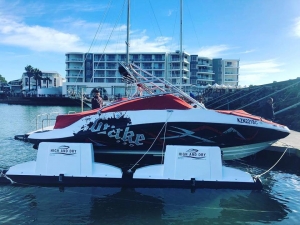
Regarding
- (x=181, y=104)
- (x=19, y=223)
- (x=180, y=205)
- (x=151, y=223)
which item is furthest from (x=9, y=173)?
(x=181, y=104)

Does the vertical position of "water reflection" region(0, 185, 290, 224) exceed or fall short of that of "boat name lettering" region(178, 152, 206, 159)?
it falls short

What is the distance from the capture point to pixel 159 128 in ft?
28.5

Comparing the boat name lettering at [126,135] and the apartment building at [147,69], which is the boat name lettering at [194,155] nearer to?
the boat name lettering at [126,135]

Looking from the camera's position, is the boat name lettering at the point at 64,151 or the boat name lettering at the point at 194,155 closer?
the boat name lettering at the point at 194,155

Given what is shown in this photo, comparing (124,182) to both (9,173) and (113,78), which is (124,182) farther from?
(113,78)

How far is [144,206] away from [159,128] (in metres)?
2.75

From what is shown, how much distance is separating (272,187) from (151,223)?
14.0ft

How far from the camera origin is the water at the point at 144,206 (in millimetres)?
5957

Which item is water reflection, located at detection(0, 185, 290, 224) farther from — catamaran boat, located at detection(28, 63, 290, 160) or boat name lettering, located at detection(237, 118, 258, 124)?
boat name lettering, located at detection(237, 118, 258, 124)

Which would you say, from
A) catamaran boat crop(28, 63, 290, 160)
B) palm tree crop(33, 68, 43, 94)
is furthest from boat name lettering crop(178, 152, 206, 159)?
palm tree crop(33, 68, 43, 94)

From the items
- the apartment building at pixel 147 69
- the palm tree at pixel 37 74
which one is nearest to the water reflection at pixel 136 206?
the apartment building at pixel 147 69

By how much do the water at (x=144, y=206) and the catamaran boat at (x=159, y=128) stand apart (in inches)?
73.2

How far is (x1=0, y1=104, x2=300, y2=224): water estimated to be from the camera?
596 centimetres

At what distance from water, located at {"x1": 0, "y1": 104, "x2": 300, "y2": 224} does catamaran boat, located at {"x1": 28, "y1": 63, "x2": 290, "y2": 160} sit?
186 centimetres
